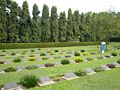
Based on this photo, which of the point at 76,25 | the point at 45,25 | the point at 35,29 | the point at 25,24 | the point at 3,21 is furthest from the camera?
the point at 76,25

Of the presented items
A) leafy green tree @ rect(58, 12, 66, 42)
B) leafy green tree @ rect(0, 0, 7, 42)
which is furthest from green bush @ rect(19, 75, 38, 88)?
leafy green tree @ rect(58, 12, 66, 42)

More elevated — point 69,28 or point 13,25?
point 13,25

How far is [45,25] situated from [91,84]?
4043 centimetres

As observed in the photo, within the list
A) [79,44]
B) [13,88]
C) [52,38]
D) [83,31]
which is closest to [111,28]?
[79,44]

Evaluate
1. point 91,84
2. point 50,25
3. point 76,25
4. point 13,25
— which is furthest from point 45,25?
point 91,84

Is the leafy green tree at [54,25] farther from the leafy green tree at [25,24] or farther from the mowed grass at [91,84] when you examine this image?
the mowed grass at [91,84]

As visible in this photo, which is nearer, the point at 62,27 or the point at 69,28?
the point at 62,27

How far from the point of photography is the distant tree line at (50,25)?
3966 cm

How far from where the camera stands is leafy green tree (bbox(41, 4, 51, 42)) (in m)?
47.8

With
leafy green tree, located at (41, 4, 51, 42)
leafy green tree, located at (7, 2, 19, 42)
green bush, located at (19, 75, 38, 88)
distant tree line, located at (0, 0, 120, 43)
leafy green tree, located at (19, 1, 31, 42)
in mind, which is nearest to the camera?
green bush, located at (19, 75, 38, 88)

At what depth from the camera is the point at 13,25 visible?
4250 cm

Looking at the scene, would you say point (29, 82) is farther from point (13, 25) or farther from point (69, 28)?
point (69, 28)

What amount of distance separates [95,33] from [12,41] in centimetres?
2429

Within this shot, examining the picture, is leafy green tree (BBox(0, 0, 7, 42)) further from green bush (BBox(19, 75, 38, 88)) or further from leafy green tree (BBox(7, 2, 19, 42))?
green bush (BBox(19, 75, 38, 88))
